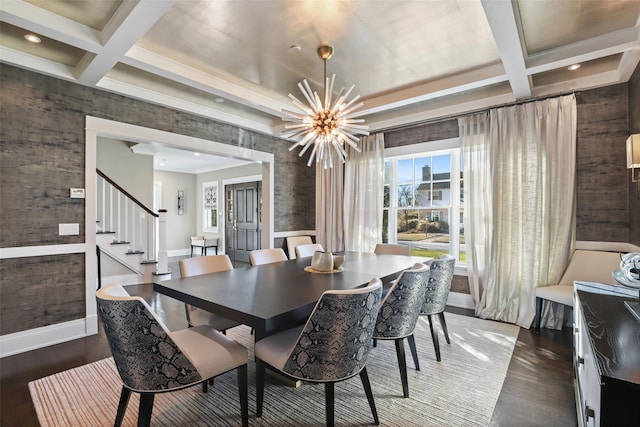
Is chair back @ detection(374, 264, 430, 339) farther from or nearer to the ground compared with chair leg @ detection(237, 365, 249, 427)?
farther from the ground

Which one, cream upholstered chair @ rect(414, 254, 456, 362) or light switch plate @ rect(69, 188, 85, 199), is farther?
light switch plate @ rect(69, 188, 85, 199)

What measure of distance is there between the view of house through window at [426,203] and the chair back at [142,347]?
3.83m

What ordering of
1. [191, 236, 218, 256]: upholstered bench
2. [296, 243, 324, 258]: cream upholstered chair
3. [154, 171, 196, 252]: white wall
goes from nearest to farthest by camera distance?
[296, 243, 324, 258]: cream upholstered chair
[191, 236, 218, 256]: upholstered bench
[154, 171, 196, 252]: white wall

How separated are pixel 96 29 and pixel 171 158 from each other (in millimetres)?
5373

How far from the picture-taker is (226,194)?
8750 mm

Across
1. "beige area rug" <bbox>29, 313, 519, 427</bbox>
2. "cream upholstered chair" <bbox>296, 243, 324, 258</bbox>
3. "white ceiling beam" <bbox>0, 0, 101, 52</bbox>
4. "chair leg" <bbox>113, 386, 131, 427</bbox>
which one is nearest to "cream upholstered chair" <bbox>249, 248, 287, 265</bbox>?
"cream upholstered chair" <bbox>296, 243, 324, 258</bbox>

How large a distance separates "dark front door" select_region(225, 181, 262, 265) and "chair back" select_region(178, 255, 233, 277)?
492 centimetres

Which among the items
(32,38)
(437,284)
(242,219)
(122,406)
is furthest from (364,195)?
(242,219)

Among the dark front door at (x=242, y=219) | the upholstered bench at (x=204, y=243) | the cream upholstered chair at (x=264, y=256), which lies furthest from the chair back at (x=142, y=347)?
the upholstered bench at (x=204, y=243)

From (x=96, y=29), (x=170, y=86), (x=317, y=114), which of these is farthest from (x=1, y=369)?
(x=317, y=114)

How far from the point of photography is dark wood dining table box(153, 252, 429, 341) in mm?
1470

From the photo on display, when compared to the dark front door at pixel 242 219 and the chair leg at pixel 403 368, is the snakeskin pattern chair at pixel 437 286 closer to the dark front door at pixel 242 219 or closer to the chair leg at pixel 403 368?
the chair leg at pixel 403 368

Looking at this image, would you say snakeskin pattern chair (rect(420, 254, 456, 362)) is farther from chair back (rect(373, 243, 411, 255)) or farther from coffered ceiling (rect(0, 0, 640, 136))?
coffered ceiling (rect(0, 0, 640, 136))

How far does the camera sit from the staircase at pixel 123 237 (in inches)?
201
